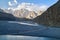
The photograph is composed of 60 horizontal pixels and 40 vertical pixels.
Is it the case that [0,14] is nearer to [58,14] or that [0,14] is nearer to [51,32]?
[51,32]

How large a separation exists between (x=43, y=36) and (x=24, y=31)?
1290 millimetres

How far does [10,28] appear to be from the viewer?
1372cm

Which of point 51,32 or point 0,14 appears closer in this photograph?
point 0,14

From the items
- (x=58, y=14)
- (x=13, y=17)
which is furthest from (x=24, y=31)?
(x=58, y=14)

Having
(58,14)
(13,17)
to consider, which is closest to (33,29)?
(13,17)

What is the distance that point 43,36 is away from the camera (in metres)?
14.8

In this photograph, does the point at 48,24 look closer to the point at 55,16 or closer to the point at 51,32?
the point at 51,32

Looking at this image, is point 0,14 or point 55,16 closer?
point 0,14

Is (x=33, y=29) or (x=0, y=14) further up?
(x=0, y=14)

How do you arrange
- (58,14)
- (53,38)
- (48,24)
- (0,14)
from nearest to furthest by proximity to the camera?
1. (0,14)
2. (53,38)
3. (48,24)
4. (58,14)

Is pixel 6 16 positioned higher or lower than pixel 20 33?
higher

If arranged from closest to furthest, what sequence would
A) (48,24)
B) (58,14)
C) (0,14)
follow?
(0,14)
(48,24)
(58,14)

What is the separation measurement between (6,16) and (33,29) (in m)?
1.95

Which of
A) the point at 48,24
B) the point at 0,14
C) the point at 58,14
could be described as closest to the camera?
the point at 0,14
